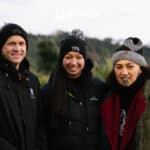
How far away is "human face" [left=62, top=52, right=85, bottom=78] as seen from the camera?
5234mm

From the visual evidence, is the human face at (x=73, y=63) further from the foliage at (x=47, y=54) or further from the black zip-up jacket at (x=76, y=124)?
the foliage at (x=47, y=54)

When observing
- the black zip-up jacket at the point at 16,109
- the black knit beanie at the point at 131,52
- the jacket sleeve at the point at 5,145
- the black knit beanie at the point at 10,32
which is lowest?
the jacket sleeve at the point at 5,145

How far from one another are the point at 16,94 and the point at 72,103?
27.2 inches

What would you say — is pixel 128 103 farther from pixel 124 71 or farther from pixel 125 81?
pixel 124 71

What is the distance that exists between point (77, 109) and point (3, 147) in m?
0.93

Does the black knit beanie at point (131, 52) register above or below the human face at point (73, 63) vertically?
above

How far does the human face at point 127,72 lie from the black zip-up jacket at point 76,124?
1.22 ft

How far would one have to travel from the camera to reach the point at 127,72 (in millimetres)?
5062

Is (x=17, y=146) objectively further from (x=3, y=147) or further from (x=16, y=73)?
(x=16, y=73)

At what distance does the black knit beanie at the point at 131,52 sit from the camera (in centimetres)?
513

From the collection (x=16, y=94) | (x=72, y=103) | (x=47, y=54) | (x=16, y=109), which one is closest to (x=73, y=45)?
(x=72, y=103)

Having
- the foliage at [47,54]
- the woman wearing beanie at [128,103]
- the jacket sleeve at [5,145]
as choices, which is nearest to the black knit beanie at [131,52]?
the woman wearing beanie at [128,103]

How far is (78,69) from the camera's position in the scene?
5262 mm

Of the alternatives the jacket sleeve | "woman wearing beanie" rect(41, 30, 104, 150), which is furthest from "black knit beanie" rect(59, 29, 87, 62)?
the jacket sleeve
